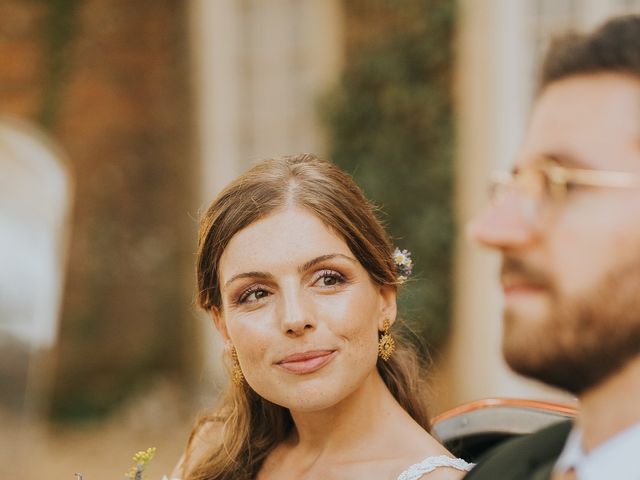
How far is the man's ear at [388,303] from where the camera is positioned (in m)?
2.41

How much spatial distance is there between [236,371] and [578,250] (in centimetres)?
138

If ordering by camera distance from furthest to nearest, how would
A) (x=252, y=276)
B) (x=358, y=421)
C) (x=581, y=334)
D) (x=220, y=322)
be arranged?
(x=220, y=322), (x=358, y=421), (x=252, y=276), (x=581, y=334)

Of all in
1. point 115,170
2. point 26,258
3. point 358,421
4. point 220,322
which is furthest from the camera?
point 115,170

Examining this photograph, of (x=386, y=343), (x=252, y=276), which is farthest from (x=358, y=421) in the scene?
(x=252, y=276)

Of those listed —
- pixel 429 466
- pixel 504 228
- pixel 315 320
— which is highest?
pixel 504 228

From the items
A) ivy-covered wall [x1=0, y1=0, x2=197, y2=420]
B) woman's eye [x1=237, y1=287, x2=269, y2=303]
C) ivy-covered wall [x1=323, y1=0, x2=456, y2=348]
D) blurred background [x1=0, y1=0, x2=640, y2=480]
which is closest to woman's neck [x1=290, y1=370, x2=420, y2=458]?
woman's eye [x1=237, y1=287, x2=269, y2=303]

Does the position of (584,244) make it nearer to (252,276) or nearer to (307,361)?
(307,361)

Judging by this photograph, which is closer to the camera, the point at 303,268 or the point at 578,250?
the point at 578,250

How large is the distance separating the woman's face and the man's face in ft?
2.56

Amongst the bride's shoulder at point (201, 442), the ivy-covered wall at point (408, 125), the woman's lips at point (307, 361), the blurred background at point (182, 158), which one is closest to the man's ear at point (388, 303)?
the woman's lips at point (307, 361)

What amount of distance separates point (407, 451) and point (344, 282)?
44cm

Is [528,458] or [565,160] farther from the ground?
[565,160]

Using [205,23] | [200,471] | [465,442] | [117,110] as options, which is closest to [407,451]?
[465,442]

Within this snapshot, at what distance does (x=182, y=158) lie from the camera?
873cm
